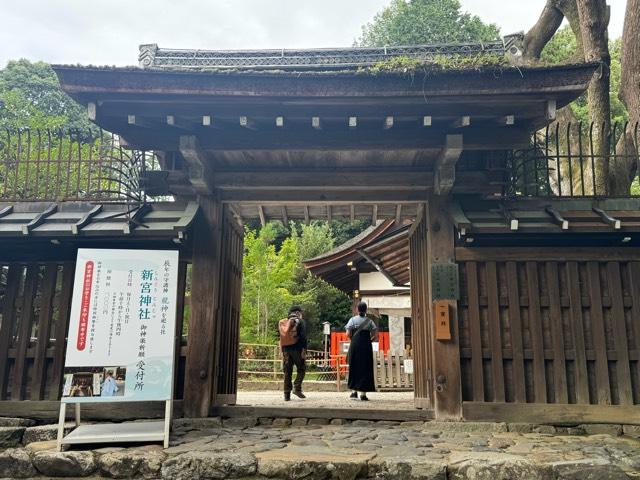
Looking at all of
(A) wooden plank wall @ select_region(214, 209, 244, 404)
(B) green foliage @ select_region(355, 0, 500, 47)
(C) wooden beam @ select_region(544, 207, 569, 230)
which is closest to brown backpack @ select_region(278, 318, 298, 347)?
(A) wooden plank wall @ select_region(214, 209, 244, 404)

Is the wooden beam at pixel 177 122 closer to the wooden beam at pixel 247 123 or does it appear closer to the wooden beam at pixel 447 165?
the wooden beam at pixel 247 123

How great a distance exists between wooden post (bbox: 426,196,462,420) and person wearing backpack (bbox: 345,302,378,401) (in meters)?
2.91

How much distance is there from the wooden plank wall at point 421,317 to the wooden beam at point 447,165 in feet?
2.66

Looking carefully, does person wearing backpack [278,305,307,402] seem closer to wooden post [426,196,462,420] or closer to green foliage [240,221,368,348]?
wooden post [426,196,462,420]

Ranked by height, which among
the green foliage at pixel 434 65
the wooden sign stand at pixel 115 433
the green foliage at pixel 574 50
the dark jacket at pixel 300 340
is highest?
the green foliage at pixel 574 50

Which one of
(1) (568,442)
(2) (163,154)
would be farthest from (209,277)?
(1) (568,442)

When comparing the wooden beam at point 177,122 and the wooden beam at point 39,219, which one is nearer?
the wooden beam at point 177,122

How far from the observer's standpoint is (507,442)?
507 centimetres

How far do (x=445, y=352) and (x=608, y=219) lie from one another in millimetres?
2557

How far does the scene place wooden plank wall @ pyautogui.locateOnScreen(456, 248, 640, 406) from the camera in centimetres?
602

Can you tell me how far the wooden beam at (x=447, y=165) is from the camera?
5691mm

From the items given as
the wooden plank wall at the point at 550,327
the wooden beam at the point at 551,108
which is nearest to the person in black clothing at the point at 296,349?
the wooden plank wall at the point at 550,327

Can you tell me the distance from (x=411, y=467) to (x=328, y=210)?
14.6 ft

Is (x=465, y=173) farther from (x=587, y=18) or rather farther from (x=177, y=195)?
(x=587, y=18)
